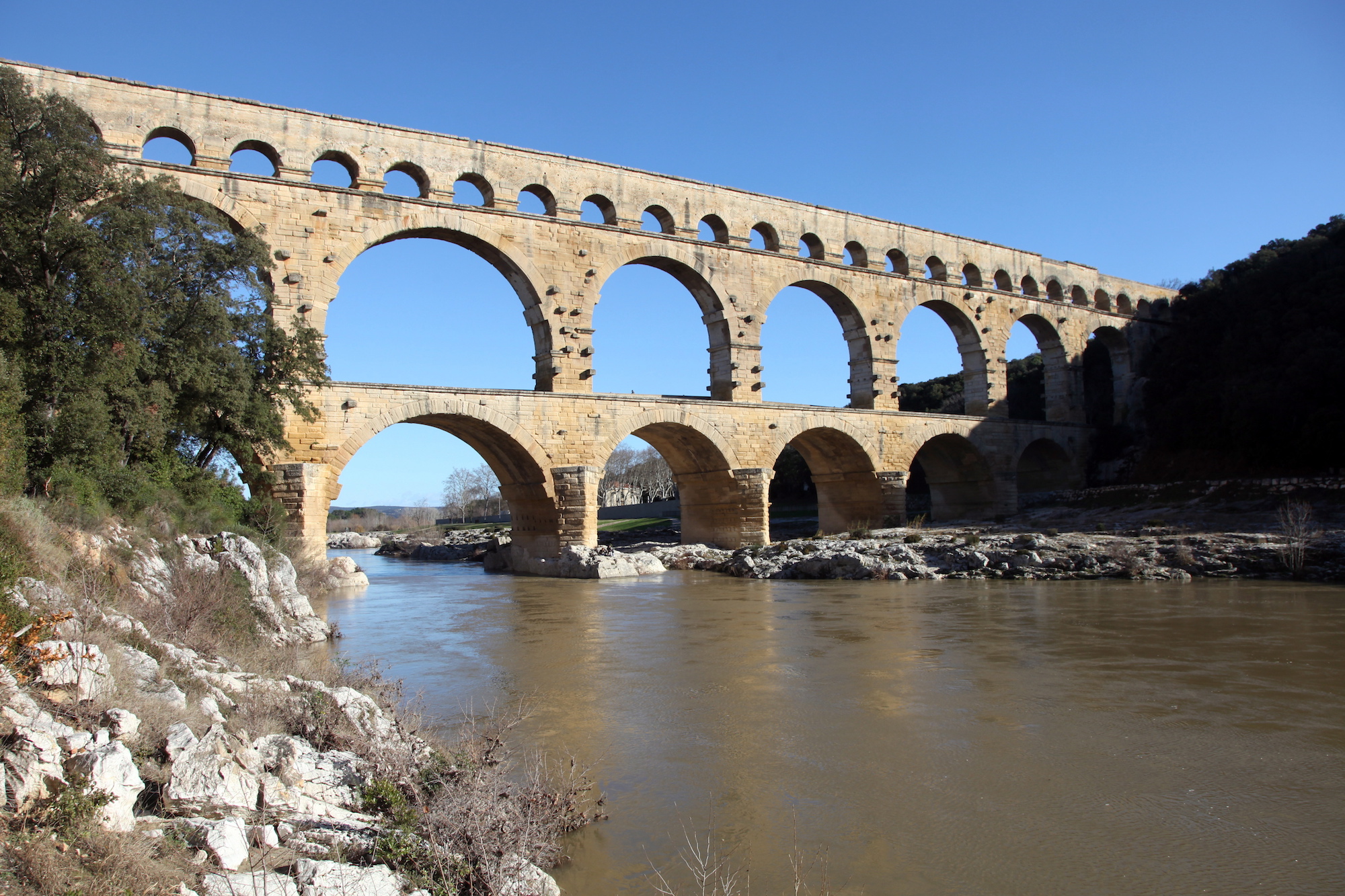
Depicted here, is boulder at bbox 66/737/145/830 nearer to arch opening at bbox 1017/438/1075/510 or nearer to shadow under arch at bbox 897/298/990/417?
shadow under arch at bbox 897/298/990/417

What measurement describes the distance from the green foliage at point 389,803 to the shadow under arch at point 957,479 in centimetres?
2206

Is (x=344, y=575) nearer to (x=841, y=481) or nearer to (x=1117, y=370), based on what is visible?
(x=841, y=481)

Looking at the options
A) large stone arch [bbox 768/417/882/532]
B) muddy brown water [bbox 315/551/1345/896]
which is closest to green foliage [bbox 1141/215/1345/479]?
large stone arch [bbox 768/417/882/532]

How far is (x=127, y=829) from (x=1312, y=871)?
449cm

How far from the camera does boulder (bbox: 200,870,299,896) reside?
2.69 meters

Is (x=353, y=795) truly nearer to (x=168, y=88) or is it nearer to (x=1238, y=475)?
(x=168, y=88)

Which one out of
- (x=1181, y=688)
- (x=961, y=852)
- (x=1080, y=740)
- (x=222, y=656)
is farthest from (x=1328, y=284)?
(x=222, y=656)

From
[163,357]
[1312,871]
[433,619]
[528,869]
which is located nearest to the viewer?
[528,869]

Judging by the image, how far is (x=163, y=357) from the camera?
36.4 ft

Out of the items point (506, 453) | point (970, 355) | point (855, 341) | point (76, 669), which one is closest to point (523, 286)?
point (506, 453)

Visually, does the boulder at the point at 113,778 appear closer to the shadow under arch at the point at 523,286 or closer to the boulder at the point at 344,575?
the boulder at the point at 344,575

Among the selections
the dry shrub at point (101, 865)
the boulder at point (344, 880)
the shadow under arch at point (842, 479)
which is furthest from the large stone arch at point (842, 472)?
the dry shrub at point (101, 865)

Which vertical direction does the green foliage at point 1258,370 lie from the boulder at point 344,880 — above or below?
above

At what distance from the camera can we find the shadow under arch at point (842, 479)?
73.9 ft
